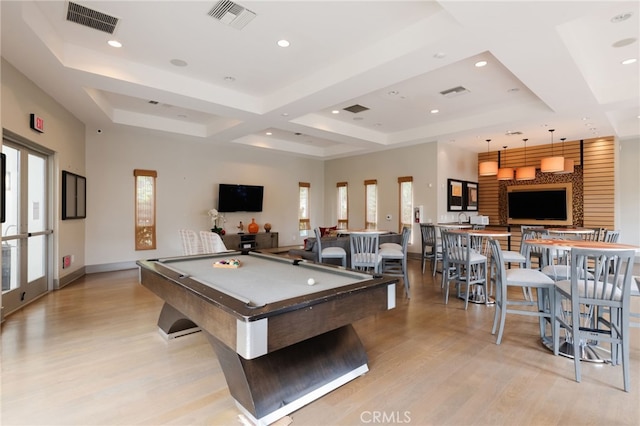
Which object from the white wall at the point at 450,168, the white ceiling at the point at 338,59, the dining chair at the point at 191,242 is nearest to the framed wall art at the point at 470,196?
the white wall at the point at 450,168

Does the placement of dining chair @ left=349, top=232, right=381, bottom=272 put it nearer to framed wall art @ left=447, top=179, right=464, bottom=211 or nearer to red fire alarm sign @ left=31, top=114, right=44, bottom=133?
red fire alarm sign @ left=31, top=114, right=44, bottom=133

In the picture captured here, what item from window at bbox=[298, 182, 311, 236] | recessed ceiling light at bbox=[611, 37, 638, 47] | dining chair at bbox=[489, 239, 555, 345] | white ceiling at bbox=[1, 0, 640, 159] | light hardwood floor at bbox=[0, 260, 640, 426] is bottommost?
light hardwood floor at bbox=[0, 260, 640, 426]

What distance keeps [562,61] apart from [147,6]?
173 inches

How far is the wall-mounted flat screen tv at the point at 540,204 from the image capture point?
8164 mm

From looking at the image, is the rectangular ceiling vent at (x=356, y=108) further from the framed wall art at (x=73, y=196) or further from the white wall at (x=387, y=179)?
the framed wall art at (x=73, y=196)

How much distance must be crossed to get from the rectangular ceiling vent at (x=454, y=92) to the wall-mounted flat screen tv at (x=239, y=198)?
17.5 ft

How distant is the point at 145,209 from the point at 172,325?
194 inches

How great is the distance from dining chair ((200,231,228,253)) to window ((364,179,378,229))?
201 inches

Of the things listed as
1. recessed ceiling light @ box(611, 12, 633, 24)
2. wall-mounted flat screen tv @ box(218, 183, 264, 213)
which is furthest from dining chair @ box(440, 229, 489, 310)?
wall-mounted flat screen tv @ box(218, 183, 264, 213)

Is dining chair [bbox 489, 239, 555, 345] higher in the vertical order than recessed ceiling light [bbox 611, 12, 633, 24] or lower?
lower

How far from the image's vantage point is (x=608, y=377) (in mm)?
2502

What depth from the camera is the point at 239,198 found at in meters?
8.58

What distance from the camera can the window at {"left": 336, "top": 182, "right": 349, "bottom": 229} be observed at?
10.2m

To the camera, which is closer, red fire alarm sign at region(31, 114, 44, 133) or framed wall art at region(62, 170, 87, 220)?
red fire alarm sign at region(31, 114, 44, 133)
